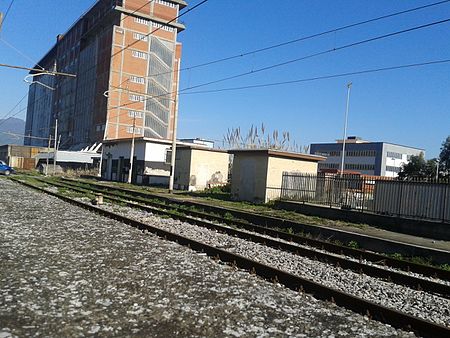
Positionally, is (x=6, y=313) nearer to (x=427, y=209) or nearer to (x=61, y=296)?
(x=61, y=296)

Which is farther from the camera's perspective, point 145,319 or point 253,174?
point 253,174

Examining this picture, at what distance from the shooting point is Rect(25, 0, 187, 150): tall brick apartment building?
95.1 metres

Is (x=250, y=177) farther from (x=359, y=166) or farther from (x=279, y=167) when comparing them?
(x=359, y=166)

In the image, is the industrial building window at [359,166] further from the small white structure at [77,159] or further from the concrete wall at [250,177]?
the concrete wall at [250,177]

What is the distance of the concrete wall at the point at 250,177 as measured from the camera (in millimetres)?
29391

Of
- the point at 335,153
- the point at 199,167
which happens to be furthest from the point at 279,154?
the point at 335,153

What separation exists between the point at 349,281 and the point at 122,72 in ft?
307

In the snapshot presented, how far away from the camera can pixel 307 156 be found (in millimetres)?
30953

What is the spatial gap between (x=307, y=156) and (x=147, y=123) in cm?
7144

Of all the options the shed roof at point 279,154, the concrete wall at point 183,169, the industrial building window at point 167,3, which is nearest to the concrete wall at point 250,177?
the shed roof at point 279,154

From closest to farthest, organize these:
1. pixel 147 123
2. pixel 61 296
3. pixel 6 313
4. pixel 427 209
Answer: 1. pixel 6 313
2. pixel 61 296
3. pixel 427 209
4. pixel 147 123

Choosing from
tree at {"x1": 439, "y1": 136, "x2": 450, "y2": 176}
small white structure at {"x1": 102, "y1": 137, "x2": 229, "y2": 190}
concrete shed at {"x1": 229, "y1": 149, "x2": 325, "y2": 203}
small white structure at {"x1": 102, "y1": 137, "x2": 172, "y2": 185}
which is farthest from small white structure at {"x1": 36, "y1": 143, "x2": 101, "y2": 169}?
tree at {"x1": 439, "y1": 136, "x2": 450, "y2": 176}

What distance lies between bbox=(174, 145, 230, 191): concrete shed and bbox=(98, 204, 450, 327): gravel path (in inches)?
1115

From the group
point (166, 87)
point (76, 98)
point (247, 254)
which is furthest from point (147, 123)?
point (247, 254)
